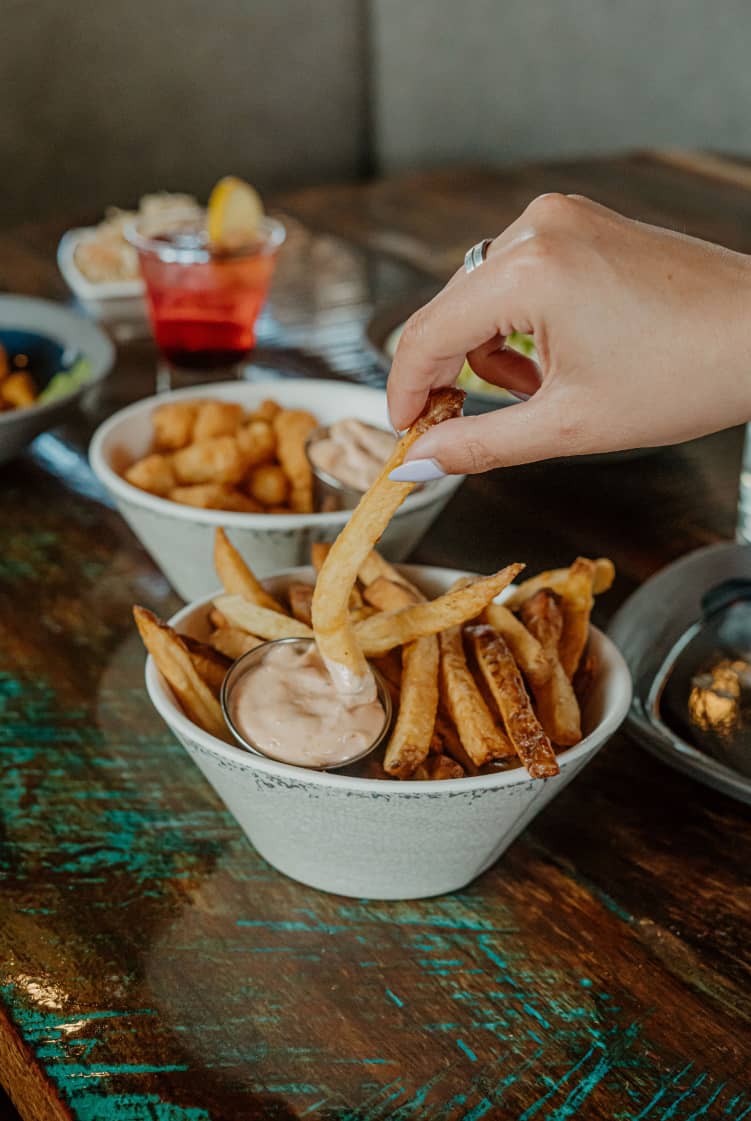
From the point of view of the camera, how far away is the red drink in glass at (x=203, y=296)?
1.52 metres

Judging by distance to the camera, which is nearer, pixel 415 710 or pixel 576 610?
pixel 415 710

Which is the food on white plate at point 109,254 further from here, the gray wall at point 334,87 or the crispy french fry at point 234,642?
the gray wall at point 334,87

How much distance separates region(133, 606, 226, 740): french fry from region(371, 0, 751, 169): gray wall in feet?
11.3

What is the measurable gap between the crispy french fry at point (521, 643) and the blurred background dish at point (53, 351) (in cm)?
75

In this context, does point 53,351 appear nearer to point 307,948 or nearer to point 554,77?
point 307,948

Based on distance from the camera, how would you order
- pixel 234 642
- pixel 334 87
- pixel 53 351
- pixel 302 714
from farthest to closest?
pixel 334 87 < pixel 53 351 < pixel 234 642 < pixel 302 714

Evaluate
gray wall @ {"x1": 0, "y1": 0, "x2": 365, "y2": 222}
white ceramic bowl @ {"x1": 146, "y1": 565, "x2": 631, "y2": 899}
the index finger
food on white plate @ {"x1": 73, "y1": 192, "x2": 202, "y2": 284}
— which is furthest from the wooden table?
gray wall @ {"x1": 0, "y1": 0, "x2": 365, "y2": 222}

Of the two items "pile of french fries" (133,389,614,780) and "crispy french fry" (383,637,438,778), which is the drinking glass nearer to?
"pile of french fries" (133,389,614,780)

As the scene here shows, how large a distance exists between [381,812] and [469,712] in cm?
9

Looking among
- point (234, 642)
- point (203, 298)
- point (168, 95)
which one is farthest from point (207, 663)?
point (168, 95)

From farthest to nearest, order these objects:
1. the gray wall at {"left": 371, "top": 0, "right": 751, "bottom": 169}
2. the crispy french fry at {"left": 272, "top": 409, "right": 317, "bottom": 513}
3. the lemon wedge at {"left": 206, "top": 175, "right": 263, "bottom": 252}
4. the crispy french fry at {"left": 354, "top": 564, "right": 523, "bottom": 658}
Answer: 1. the gray wall at {"left": 371, "top": 0, "right": 751, "bottom": 169}
2. the lemon wedge at {"left": 206, "top": 175, "right": 263, "bottom": 252}
3. the crispy french fry at {"left": 272, "top": 409, "right": 317, "bottom": 513}
4. the crispy french fry at {"left": 354, "top": 564, "right": 523, "bottom": 658}

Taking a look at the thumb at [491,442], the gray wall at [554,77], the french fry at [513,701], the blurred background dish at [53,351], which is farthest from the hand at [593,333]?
the gray wall at [554,77]

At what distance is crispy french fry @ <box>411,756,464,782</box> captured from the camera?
0.80m

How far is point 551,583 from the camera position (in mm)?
947
